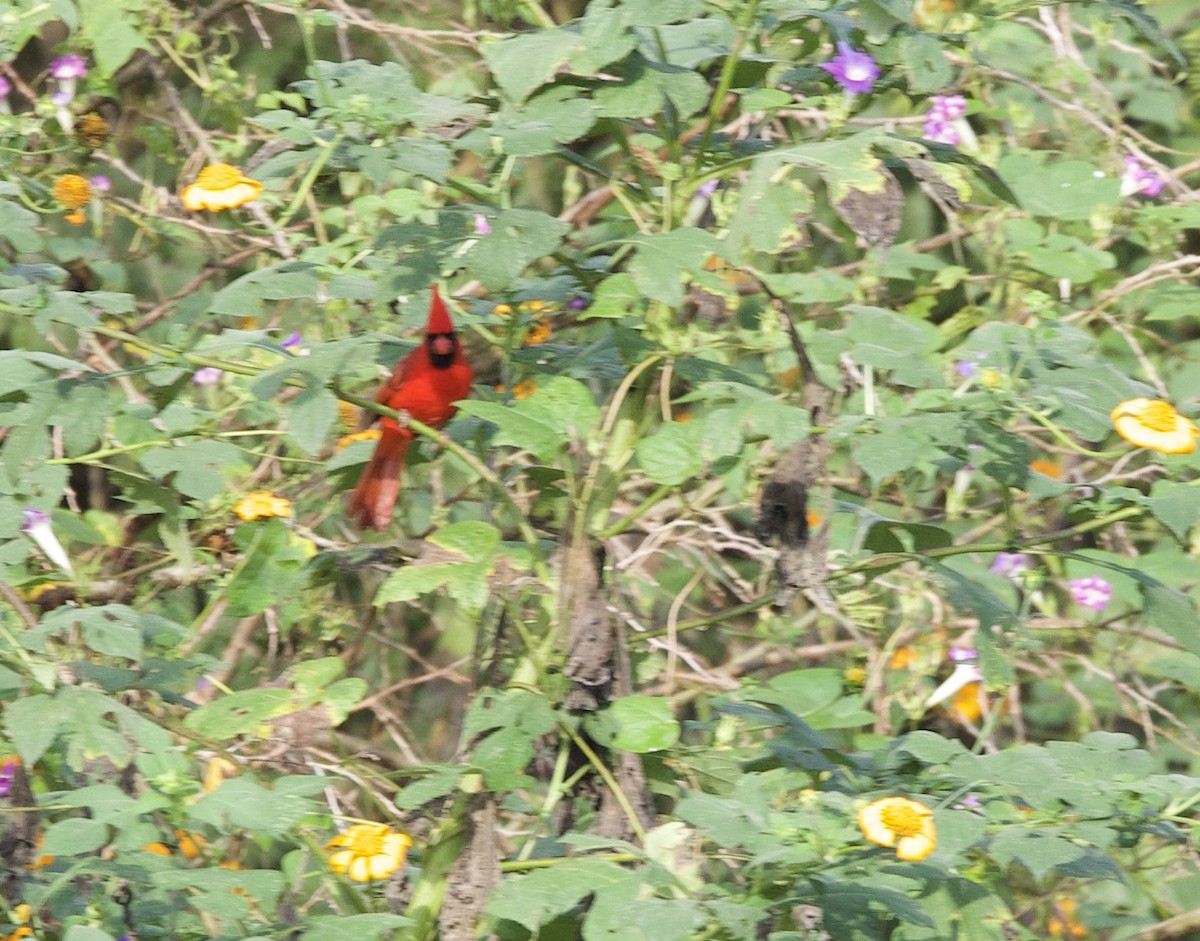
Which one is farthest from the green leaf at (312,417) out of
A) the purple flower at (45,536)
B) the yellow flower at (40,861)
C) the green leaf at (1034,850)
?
the purple flower at (45,536)

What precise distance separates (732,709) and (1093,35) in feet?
7.31

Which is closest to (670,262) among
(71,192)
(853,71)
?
(853,71)

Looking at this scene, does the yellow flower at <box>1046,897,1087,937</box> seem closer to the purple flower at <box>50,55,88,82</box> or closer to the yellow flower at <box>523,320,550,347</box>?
the yellow flower at <box>523,320,550,347</box>

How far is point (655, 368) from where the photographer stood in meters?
1.63

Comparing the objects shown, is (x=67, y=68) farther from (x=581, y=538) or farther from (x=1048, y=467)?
(x=1048, y=467)

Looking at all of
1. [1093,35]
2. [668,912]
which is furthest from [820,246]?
[668,912]

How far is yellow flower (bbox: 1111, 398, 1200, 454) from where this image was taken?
1.59 metres

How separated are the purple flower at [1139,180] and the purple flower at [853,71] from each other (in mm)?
1668

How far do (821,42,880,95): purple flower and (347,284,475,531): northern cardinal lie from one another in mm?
643

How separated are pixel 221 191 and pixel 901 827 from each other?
1.18m

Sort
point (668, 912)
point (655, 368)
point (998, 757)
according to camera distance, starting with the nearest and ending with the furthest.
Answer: point (668, 912) < point (998, 757) < point (655, 368)

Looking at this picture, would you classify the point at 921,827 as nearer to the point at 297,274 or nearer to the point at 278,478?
the point at 297,274

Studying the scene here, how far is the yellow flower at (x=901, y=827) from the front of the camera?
1318 millimetres

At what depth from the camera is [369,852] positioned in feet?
5.24
